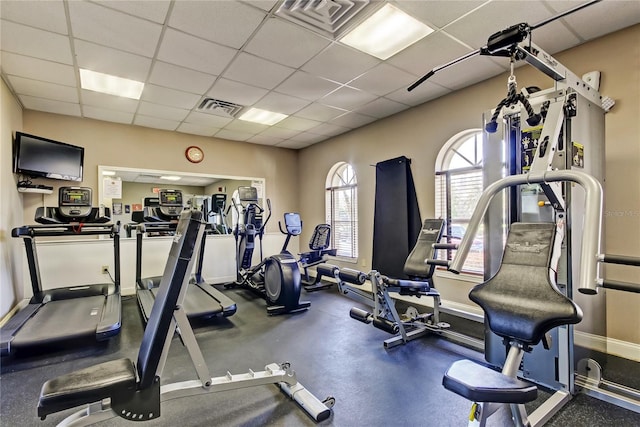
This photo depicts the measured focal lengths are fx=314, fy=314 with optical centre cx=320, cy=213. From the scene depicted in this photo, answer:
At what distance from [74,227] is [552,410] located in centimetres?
496

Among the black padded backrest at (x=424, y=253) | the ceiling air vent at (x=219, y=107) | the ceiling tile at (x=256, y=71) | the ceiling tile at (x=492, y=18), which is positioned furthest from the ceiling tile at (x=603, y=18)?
the ceiling air vent at (x=219, y=107)

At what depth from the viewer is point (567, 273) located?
2133 mm

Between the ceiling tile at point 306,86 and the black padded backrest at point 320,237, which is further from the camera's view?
the black padded backrest at point 320,237

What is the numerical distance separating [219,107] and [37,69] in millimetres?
1905

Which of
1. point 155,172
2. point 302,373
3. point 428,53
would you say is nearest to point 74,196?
point 155,172

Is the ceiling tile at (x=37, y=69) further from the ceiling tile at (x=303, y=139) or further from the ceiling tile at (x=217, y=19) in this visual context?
the ceiling tile at (x=303, y=139)

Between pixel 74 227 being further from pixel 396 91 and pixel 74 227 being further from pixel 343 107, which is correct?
pixel 396 91

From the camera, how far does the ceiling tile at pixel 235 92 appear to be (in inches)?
145

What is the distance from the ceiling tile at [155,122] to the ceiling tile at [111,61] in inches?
58.4

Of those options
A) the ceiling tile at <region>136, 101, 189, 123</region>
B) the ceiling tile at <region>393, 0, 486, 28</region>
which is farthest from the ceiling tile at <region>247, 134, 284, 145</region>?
the ceiling tile at <region>393, 0, 486, 28</region>

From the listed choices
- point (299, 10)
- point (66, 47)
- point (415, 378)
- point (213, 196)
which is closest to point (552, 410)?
point (415, 378)

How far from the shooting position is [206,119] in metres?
4.89

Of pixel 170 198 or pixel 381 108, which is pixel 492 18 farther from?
pixel 170 198

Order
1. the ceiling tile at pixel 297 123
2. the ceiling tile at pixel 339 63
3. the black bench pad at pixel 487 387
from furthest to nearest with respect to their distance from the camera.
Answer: the ceiling tile at pixel 297 123, the ceiling tile at pixel 339 63, the black bench pad at pixel 487 387
